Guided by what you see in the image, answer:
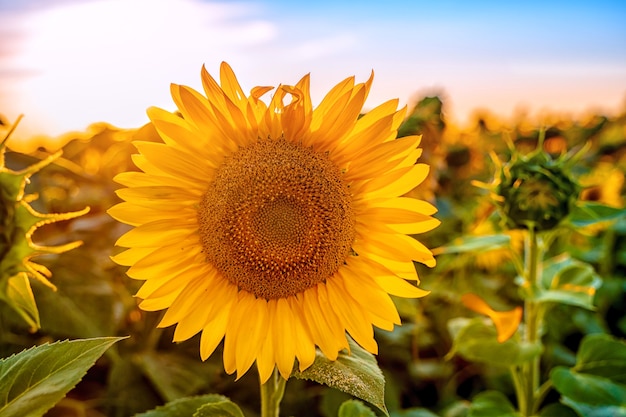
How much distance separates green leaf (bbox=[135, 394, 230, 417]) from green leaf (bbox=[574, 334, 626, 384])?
776 mm

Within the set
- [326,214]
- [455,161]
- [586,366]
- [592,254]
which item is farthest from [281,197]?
[455,161]

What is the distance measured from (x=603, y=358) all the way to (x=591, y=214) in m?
0.30

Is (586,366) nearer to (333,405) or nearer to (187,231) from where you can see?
(333,405)

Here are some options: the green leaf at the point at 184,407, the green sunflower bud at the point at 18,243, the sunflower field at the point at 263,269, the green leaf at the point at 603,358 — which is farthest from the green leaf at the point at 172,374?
the green leaf at the point at 603,358

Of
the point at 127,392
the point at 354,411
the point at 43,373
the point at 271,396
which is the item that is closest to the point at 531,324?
the point at 354,411

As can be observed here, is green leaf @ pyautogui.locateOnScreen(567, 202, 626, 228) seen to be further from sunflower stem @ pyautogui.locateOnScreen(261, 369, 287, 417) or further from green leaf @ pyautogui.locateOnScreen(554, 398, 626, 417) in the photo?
sunflower stem @ pyautogui.locateOnScreen(261, 369, 287, 417)

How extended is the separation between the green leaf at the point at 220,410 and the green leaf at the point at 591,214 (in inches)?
29.2

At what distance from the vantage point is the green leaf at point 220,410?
90 cm

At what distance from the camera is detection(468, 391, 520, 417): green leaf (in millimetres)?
1291

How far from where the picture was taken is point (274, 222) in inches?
35.0

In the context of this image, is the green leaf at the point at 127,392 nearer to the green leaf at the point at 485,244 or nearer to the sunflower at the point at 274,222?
the sunflower at the point at 274,222

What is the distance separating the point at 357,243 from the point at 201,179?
0.22 metres

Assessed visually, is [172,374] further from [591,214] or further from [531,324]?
[591,214]

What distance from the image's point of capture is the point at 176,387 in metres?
1.33
